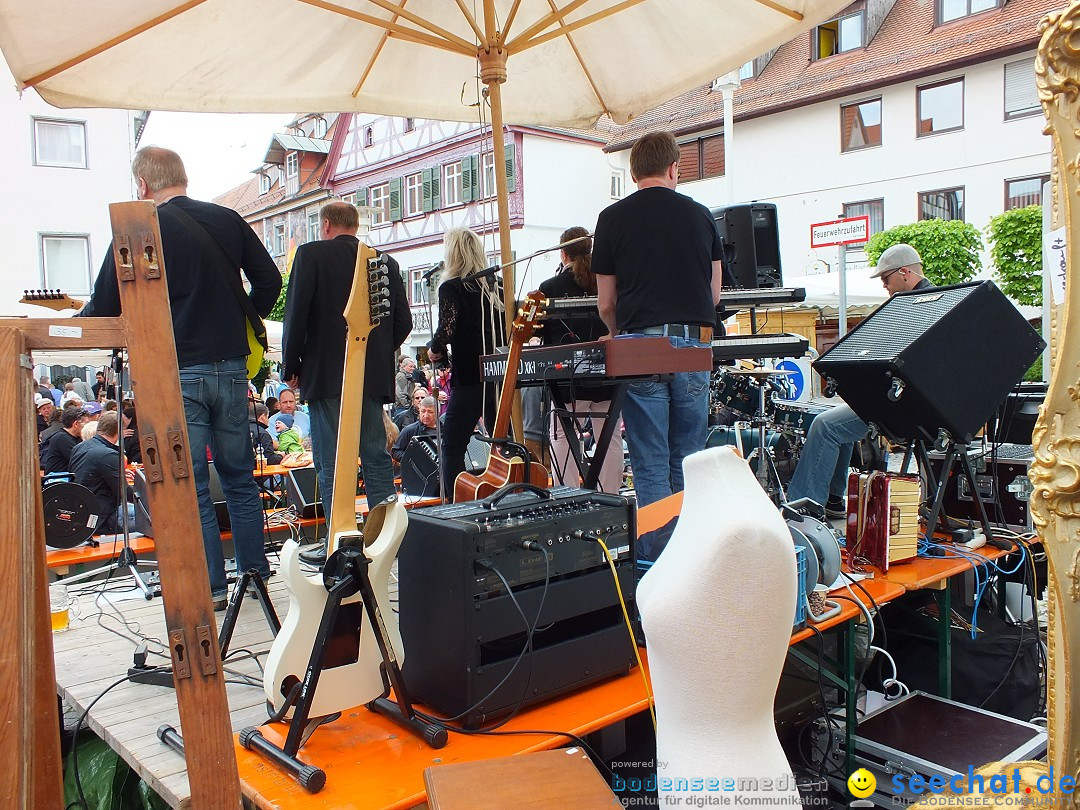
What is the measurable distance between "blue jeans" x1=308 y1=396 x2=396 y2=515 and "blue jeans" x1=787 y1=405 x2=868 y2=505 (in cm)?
225

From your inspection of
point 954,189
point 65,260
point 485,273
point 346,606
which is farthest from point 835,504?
point 65,260

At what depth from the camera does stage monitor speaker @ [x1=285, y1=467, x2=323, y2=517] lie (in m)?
6.25

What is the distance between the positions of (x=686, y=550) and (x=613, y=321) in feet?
7.69

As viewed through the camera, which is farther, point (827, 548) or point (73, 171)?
point (73, 171)

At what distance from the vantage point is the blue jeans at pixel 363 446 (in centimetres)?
365

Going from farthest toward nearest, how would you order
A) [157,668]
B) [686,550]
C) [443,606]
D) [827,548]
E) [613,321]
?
[613,321] < [827,548] < [157,668] < [443,606] < [686,550]

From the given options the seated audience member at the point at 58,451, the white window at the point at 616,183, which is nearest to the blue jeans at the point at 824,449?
the seated audience member at the point at 58,451

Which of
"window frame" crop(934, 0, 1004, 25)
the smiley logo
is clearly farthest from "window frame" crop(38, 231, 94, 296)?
"window frame" crop(934, 0, 1004, 25)

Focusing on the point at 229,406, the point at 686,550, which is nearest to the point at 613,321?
the point at 229,406

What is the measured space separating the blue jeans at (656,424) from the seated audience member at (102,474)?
4.02 meters

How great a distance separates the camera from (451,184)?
2527cm

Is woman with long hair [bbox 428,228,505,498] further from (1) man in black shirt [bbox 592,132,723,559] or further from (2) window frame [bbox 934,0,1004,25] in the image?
(2) window frame [bbox 934,0,1004,25]

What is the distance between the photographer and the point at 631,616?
106 inches

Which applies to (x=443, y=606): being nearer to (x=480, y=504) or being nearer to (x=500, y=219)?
(x=480, y=504)
